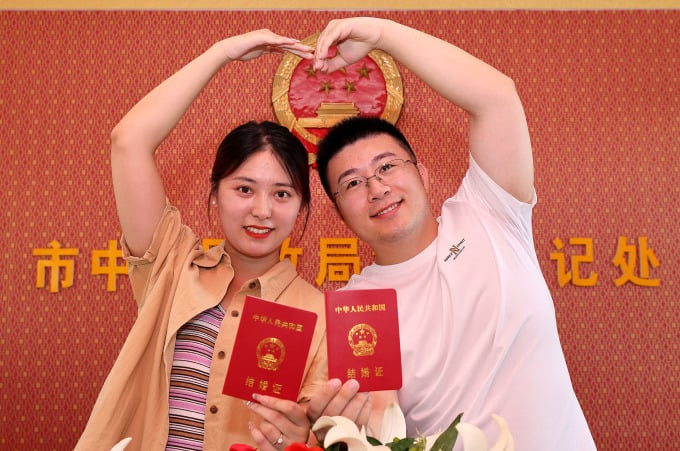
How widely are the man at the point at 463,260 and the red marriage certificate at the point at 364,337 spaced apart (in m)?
0.27

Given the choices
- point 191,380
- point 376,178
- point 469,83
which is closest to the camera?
point 191,380

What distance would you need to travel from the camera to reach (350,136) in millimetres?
1739

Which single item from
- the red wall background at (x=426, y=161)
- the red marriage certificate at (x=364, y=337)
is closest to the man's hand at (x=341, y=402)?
the red marriage certificate at (x=364, y=337)

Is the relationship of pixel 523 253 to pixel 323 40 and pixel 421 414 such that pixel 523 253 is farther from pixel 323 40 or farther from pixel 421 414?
pixel 323 40

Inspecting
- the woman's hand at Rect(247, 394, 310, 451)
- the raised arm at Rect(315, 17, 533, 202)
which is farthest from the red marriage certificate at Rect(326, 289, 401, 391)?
the raised arm at Rect(315, 17, 533, 202)

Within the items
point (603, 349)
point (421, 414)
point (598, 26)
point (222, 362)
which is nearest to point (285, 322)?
point (222, 362)

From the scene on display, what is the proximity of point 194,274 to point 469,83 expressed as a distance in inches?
32.3

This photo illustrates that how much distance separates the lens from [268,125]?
Result: 1.56m

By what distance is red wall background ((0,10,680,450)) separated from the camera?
268 cm

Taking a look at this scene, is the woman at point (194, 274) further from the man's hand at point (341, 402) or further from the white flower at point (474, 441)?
the white flower at point (474, 441)

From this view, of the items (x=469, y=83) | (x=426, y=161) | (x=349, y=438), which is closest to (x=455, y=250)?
(x=469, y=83)

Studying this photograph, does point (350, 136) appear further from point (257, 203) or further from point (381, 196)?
point (257, 203)

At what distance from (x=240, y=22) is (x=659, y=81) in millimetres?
1980

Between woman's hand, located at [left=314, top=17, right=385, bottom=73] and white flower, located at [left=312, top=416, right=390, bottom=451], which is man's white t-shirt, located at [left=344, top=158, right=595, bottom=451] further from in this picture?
white flower, located at [left=312, top=416, right=390, bottom=451]
